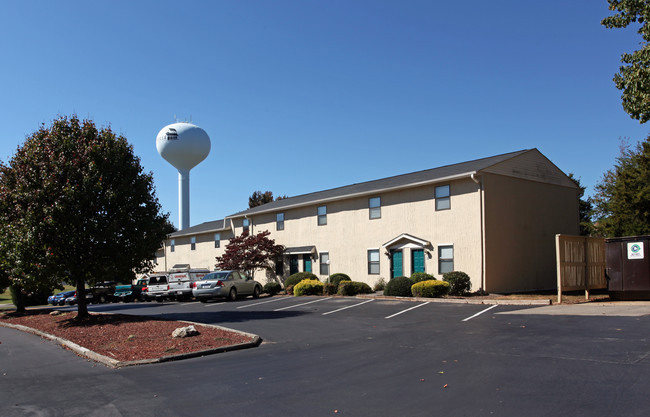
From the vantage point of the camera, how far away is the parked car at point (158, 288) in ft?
95.9

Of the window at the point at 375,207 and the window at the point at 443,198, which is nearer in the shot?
the window at the point at 443,198

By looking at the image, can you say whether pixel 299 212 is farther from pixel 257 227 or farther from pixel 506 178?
pixel 506 178

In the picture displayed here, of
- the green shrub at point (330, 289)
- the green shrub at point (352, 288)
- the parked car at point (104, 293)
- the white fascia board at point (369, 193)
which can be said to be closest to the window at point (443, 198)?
the white fascia board at point (369, 193)

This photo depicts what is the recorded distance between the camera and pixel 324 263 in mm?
29688

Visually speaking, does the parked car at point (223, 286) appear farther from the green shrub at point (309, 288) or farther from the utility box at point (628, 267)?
the utility box at point (628, 267)

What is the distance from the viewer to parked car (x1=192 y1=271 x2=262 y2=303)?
24.7m

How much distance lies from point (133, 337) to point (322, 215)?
18.5 meters

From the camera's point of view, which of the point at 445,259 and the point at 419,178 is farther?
the point at 419,178

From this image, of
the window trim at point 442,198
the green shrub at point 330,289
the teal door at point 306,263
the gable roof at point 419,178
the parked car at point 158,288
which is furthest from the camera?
the teal door at point 306,263

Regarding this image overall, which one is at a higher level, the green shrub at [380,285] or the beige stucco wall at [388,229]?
the beige stucco wall at [388,229]

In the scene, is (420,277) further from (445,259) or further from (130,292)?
(130,292)

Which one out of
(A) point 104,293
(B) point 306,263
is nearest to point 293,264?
(B) point 306,263

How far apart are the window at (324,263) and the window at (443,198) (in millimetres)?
8282

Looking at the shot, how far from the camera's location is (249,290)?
26.8 meters
